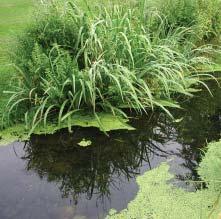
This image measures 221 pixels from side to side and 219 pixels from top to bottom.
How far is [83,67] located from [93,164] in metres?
1.22

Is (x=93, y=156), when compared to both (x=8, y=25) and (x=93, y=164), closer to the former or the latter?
(x=93, y=164)

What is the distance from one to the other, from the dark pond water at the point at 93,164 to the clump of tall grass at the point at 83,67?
224mm

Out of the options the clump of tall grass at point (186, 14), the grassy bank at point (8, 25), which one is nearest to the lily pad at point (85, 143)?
the grassy bank at point (8, 25)

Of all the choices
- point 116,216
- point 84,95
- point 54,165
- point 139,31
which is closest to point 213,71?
point 139,31

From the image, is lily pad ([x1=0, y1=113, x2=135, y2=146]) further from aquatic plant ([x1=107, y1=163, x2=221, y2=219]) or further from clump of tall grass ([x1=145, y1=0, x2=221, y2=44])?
clump of tall grass ([x1=145, y1=0, x2=221, y2=44])

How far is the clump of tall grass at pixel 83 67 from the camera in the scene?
378 cm

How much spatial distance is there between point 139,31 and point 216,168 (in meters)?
1.97

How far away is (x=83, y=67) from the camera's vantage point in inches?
164

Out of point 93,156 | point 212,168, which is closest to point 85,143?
point 93,156

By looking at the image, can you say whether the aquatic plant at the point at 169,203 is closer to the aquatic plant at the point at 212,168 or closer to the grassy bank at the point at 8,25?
the aquatic plant at the point at 212,168

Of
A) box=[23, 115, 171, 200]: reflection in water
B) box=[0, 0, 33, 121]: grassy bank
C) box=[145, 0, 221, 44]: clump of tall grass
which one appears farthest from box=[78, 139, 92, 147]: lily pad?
box=[145, 0, 221, 44]: clump of tall grass

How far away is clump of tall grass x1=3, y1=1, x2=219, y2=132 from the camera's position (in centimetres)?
378

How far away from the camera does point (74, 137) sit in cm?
360

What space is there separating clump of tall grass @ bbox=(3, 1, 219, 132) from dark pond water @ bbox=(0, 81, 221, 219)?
0.22 meters
